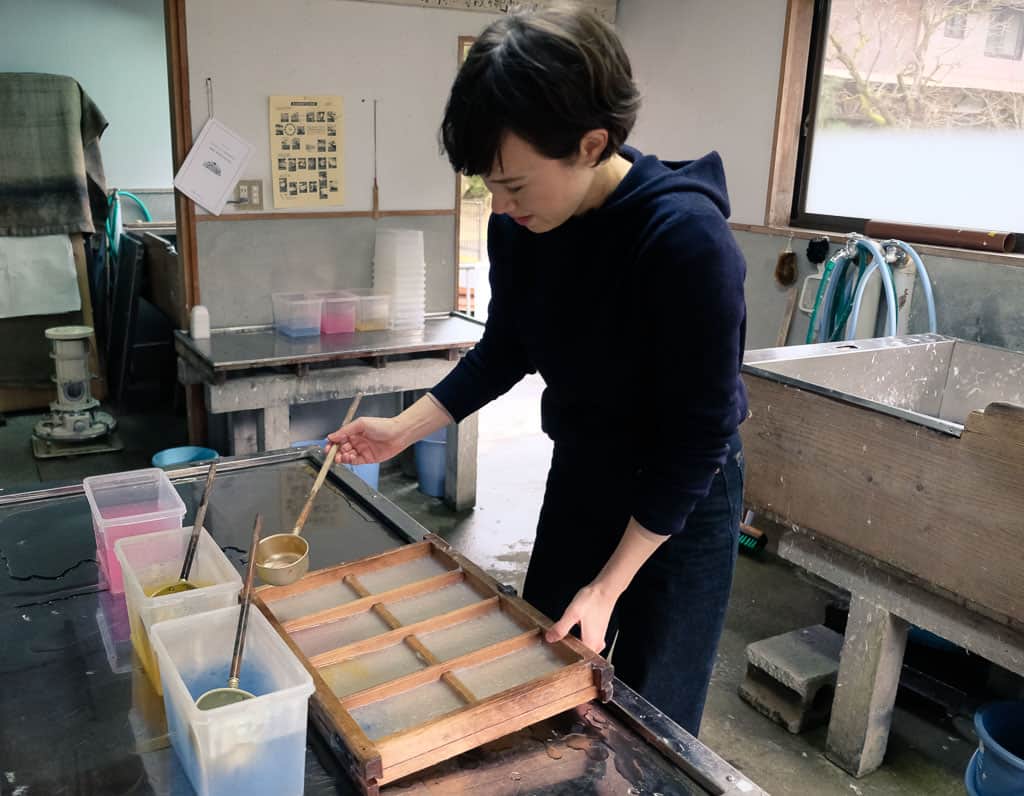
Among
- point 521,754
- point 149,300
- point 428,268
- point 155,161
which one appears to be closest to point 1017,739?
point 521,754

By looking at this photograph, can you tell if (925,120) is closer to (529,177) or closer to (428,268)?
(428,268)

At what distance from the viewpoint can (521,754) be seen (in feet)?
3.18

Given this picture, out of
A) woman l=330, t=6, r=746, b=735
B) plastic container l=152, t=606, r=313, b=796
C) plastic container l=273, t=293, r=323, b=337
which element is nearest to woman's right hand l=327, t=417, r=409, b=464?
woman l=330, t=6, r=746, b=735

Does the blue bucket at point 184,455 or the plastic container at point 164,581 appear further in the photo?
the blue bucket at point 184,455

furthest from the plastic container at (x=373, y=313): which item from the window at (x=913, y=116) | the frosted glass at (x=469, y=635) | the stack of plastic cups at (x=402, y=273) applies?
the frosted glass at (x=469, y=635)

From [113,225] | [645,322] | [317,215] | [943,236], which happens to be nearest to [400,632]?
[645,322]

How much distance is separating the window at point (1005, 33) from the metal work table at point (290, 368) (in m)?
2.07

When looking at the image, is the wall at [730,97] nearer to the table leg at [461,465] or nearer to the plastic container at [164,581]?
the table leg at [461,465]

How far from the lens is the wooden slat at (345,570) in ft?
3.84

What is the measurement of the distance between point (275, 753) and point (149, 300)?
167 inches

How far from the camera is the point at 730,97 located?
369cm

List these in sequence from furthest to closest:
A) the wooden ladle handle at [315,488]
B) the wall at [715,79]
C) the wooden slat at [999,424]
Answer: the wall at [715,79] < the wooden slat at [999,424] < the wooden ladle handle at [315,488]

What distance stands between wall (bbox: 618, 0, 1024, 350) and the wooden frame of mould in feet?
7.92

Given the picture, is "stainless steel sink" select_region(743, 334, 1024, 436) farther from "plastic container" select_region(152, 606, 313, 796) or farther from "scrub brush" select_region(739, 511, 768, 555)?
"plastic container" select_region(152, 606, 313, 796)
